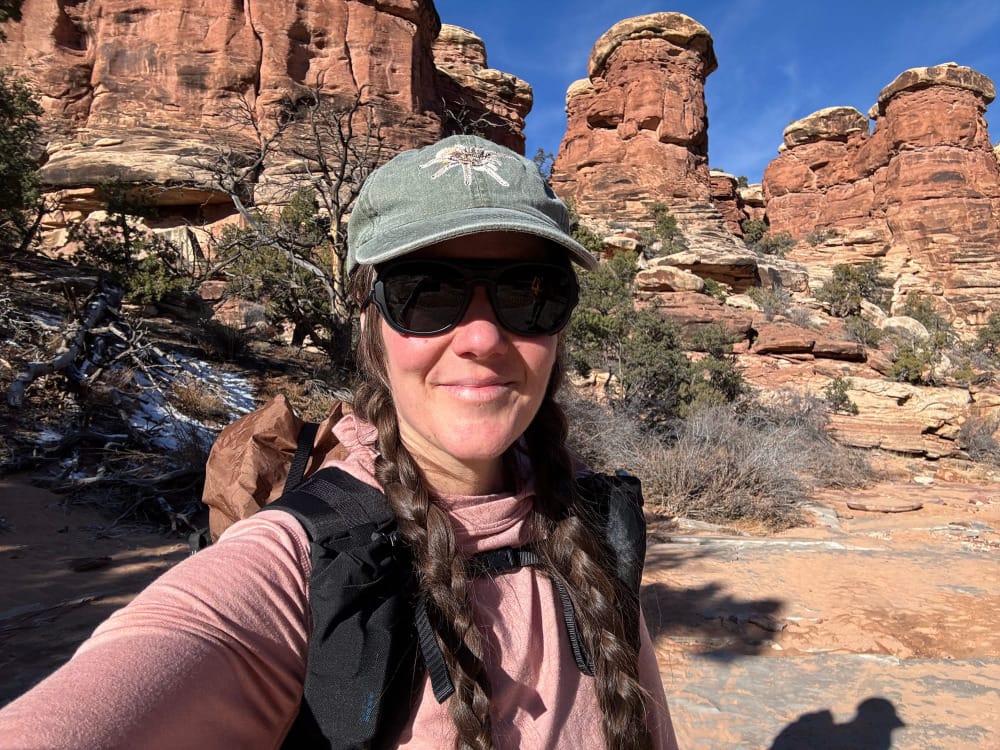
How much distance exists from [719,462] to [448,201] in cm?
612

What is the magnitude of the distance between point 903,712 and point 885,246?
37.1 m

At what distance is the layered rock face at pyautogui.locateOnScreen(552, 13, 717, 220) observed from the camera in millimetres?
30062

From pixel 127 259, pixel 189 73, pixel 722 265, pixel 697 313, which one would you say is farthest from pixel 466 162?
pixel 189 73

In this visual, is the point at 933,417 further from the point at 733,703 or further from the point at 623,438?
the point at 733,703

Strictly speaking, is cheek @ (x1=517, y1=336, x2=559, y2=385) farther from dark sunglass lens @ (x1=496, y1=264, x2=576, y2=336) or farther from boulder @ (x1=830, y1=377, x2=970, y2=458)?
boulder @ (x1=830, y1=377, x2=970, y2=458)

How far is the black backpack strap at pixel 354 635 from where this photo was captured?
682 millimetres

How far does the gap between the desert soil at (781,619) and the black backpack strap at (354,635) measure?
6.96ft

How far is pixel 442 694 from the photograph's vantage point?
0.75 metres

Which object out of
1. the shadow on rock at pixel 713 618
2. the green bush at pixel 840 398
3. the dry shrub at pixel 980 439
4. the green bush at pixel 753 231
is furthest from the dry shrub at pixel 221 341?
the green bush at pixel 753 231

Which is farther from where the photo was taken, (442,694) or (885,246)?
(885,246)

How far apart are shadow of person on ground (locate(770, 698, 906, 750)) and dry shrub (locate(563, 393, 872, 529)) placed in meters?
3.47

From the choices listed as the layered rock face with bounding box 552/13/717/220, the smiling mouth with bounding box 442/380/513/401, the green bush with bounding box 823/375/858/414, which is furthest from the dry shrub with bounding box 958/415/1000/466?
the layered rock face with bounding box 552/13/717/220

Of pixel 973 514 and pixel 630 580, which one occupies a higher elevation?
pixel 630 580

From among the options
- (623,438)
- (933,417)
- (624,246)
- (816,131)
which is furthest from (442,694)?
(816,131)
